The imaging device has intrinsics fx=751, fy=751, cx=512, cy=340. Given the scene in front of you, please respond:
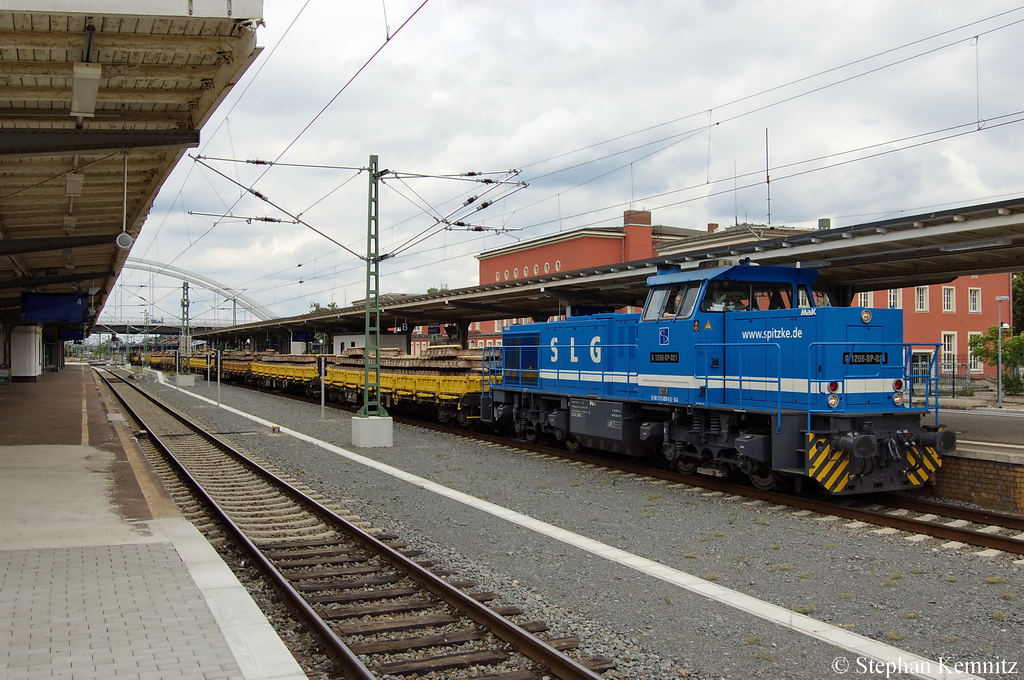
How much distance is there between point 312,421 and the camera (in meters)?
24.2

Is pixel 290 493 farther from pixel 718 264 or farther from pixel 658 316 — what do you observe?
pixel 718 264

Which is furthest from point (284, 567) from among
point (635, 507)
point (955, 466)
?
point (955, 466)

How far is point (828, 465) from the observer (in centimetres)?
964

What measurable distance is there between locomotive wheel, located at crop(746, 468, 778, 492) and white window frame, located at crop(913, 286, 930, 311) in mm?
35669

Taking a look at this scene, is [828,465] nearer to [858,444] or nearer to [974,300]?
[858,444]

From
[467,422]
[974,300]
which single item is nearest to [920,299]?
[974,300]

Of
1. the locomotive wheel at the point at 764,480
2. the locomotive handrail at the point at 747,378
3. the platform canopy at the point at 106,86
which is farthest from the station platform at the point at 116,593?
the locomotive wheel at the point at 764,480

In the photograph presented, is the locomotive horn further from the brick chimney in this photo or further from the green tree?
the brick chimney

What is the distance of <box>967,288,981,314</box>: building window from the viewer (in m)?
43.0

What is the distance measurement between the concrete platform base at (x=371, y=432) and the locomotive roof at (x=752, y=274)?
8.32m

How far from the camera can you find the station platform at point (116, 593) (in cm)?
468

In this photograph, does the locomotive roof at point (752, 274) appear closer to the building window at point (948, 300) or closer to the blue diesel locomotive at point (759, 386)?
the blue diesel locomotive at point (759, 386)

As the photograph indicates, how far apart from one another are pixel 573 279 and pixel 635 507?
11.8 m

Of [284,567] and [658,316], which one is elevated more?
[658,316]
